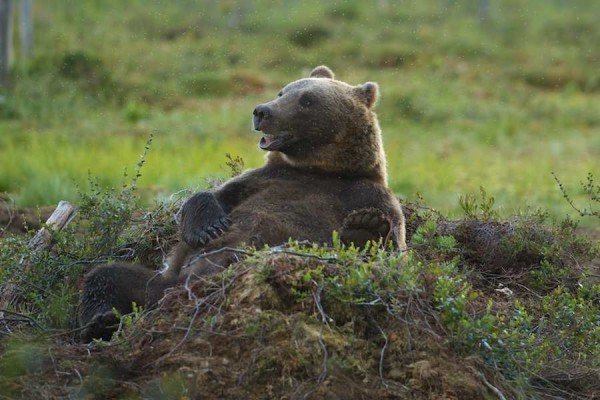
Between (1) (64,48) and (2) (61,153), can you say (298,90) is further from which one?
(1) (64,48)

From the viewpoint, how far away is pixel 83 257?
633cm

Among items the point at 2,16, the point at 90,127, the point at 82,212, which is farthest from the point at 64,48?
the point at 82,212

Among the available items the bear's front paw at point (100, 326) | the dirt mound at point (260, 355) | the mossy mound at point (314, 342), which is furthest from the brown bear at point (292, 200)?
the dirt mound at point (260, 355)

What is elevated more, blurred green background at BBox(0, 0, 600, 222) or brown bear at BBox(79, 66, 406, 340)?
brown bear at BBox(79, 66, 406, 340)

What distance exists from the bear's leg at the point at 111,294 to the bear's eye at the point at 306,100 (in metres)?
1.51

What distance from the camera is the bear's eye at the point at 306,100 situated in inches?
249

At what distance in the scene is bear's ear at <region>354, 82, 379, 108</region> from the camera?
653 centimetres

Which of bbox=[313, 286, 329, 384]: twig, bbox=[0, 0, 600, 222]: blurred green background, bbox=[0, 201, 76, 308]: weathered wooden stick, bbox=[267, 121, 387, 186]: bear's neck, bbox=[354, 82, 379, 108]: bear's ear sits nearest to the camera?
bbox=[313, 286, 329, 384]: twig

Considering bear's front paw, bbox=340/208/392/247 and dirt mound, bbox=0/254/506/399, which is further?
bear's front paw, bbox=340/208/392/247

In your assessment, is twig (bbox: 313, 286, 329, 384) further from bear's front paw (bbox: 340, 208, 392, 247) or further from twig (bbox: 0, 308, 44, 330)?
twig (bbox: 0, 308, 44, 330)

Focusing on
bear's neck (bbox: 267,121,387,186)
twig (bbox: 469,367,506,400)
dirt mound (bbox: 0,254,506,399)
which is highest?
bear's neck (bbox: 267,121,387,186)

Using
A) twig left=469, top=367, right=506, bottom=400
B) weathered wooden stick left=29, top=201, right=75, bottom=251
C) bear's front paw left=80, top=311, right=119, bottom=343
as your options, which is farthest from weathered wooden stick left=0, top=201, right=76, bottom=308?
twig left=469, top=367, right=506, bottom=400

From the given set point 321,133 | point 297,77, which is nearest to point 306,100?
point 321,133

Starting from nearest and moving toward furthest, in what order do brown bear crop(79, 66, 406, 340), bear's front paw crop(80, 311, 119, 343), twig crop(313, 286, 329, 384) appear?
twig crop(313, 286, 329, 384) < bear's front paw crop(80, 311, 119, 343) < brown bear crop(79, 66, 406, 340)
